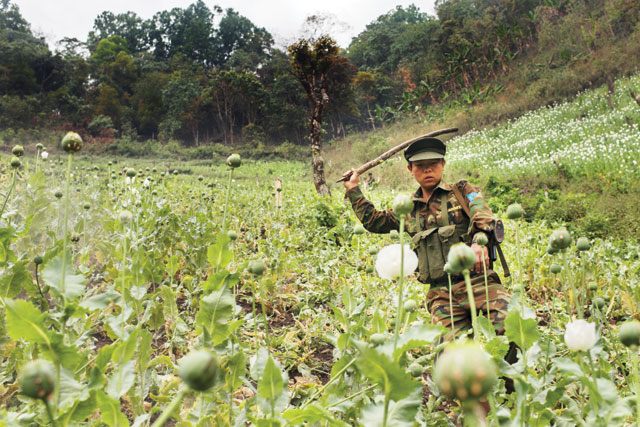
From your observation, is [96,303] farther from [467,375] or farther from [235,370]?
[467,375]

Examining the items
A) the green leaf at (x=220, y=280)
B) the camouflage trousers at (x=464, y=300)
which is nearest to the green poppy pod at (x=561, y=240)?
the green leaf at (x=220, y=280)

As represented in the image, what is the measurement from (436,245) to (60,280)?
5.56 ft

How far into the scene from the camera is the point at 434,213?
7.43 feet

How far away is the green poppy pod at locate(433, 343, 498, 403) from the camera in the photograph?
1.17ft

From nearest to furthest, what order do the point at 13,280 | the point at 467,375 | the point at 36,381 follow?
the point at 467,375 → the point at 36,381 → the point at 13,280

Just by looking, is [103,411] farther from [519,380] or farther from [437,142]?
[437,142]

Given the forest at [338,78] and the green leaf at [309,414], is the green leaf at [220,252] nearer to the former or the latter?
the green leaf at [309,414]

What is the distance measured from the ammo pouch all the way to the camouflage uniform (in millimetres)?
14

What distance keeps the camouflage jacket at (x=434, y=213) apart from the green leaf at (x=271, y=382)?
56.0 inches

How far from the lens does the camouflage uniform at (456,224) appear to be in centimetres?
196

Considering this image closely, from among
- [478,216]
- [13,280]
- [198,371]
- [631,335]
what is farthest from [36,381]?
[478,216]

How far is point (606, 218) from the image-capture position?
5066 millimetres

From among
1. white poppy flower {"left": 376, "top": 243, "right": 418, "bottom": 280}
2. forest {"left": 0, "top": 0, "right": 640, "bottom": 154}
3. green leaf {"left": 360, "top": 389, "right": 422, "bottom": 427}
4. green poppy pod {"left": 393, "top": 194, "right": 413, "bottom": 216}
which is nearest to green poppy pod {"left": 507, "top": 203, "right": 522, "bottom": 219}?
white poppy flower {"left": 376, "top": 243, "right": 418, "bottom": 280}

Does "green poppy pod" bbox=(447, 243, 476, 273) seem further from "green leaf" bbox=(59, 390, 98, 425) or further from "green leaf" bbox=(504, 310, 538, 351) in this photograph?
"green leaf" bbox=(59, 390, 98, 425)
